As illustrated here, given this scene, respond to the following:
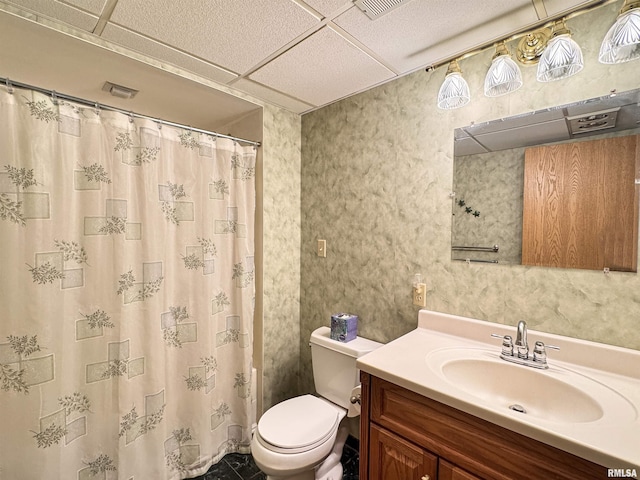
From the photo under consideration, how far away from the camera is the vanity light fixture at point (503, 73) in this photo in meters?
1.15

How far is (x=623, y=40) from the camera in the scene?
923 mm

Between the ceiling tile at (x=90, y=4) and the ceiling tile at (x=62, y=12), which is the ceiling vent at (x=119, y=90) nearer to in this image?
the ceiling tile at (x=62, y=12)

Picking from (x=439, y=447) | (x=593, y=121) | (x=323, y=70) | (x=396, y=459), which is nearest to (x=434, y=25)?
(x=323, y=70)

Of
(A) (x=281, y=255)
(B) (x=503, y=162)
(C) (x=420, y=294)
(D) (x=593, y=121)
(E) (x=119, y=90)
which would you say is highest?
(E) (x=119, y=90)

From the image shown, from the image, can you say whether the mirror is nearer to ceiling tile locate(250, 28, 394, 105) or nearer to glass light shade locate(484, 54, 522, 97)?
glass light shade locate(484, 54, 522, 97)

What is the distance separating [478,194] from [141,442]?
2.02 m

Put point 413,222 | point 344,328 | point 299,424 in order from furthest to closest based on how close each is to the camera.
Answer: point 344,328 < point 413,222 < point 299,424

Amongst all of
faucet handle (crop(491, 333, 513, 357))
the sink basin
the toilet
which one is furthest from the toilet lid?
faucet handle (crop(491, 333, 513, 357))

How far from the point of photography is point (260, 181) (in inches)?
74.4

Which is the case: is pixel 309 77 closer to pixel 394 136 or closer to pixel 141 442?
pixel 394 136

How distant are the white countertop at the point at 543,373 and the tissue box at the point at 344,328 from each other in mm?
382

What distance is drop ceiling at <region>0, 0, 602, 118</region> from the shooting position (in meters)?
1.06

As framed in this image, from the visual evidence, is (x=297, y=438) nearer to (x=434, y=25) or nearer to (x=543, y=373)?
(x=543, y=373)

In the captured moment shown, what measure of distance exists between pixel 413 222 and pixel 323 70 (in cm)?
92
